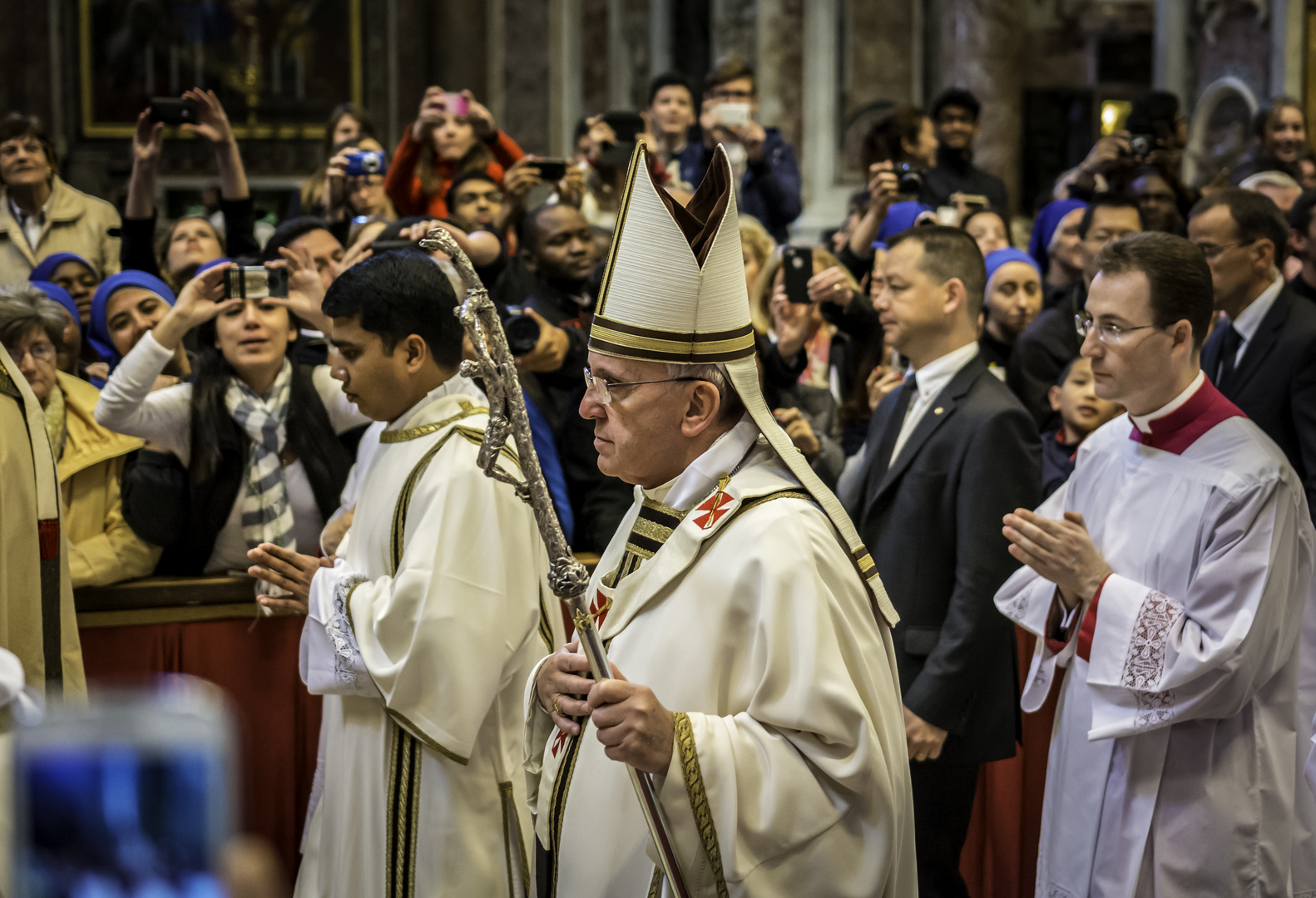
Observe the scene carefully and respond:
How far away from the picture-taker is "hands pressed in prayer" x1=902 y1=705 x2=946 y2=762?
3316mm

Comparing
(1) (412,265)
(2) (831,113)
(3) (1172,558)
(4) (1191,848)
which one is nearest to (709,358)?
(1) (412,265)

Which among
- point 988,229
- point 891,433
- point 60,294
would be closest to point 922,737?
point 891,433

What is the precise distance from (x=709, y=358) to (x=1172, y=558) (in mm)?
1354

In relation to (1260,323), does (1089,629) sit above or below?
below

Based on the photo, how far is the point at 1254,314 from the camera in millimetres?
4375

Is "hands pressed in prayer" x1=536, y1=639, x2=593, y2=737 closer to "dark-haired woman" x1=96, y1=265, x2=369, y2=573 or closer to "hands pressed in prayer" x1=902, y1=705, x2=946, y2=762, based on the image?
"hands pressed in prayer" x1=902, y1=705, x2=946, y2=762

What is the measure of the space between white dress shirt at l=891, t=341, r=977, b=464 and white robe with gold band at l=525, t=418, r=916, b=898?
146cm

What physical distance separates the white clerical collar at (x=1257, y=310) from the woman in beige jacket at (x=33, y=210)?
5209 millimetres

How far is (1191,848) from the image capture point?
289cm

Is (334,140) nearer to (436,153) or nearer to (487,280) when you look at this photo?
(436,153)

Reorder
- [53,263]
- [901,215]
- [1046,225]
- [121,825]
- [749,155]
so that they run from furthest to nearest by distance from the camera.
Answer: [1046,225] → [749,155] → [901,215] → [53,263] → [121,825]

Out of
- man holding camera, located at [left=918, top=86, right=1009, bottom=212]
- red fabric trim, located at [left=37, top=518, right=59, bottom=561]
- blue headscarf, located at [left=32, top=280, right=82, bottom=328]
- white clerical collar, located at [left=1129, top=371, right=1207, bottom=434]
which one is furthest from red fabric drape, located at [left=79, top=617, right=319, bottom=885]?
man holding camera, located at [left=918, top=86, right=1009, bottom=212]

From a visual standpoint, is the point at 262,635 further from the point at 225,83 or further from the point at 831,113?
the point at 225,83

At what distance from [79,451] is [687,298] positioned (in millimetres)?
2592
